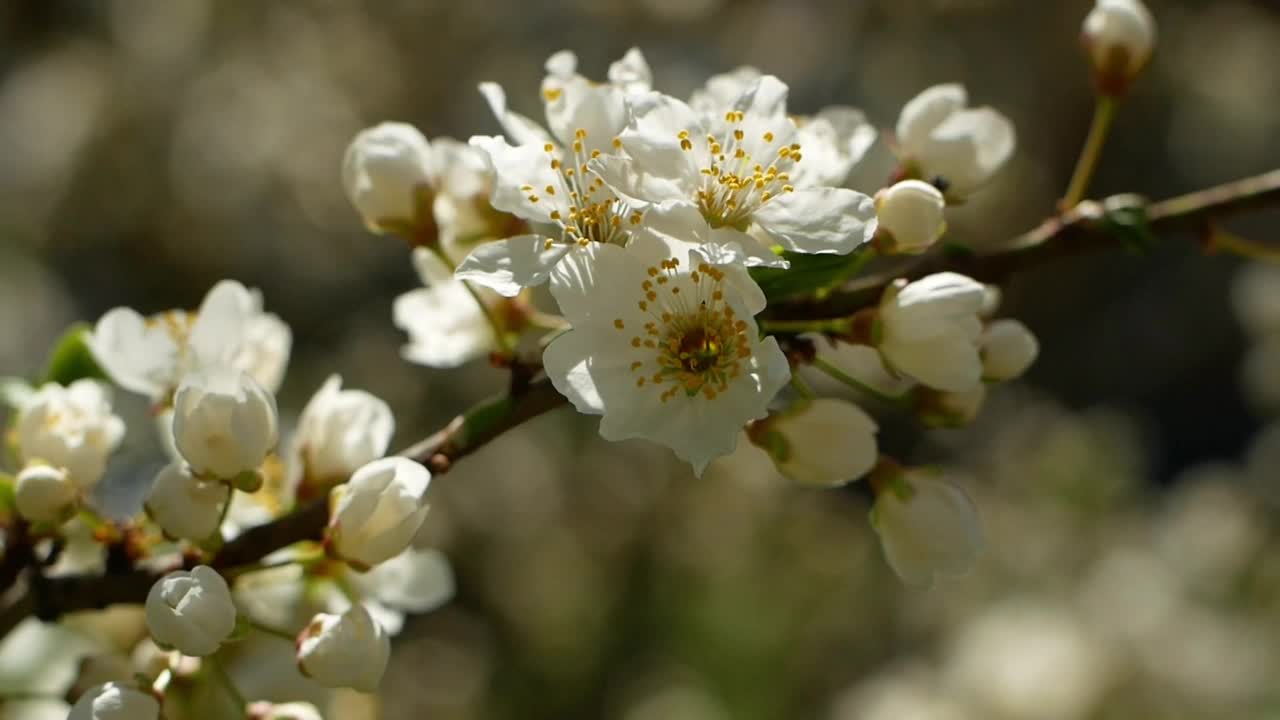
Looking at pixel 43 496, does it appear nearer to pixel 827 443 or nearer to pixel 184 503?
pixel 184 503

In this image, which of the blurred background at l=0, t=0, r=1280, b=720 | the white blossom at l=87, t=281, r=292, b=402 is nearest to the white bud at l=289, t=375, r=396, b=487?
the white blossom at l=87, t=281, r=292, b=402

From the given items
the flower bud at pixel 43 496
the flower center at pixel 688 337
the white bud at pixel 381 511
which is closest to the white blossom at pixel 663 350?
the flower center at pixel 688 337

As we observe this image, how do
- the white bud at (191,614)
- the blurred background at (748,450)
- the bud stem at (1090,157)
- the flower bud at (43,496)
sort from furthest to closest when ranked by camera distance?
the blurred background at (748,450) → the bud stem at (1090,157) → the flower bud at (43,496) → the white bud at (191,614)

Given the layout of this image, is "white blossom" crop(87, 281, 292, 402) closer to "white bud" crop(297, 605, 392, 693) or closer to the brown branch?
"white bud" crop(297, 605, 392, 693)

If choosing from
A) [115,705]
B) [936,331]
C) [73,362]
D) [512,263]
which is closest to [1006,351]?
[936,331]

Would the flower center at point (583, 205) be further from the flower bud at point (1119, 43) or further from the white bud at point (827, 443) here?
the flower bud at point (1119, 43)

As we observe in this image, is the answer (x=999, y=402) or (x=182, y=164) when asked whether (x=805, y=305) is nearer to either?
(x=999, y=402)
